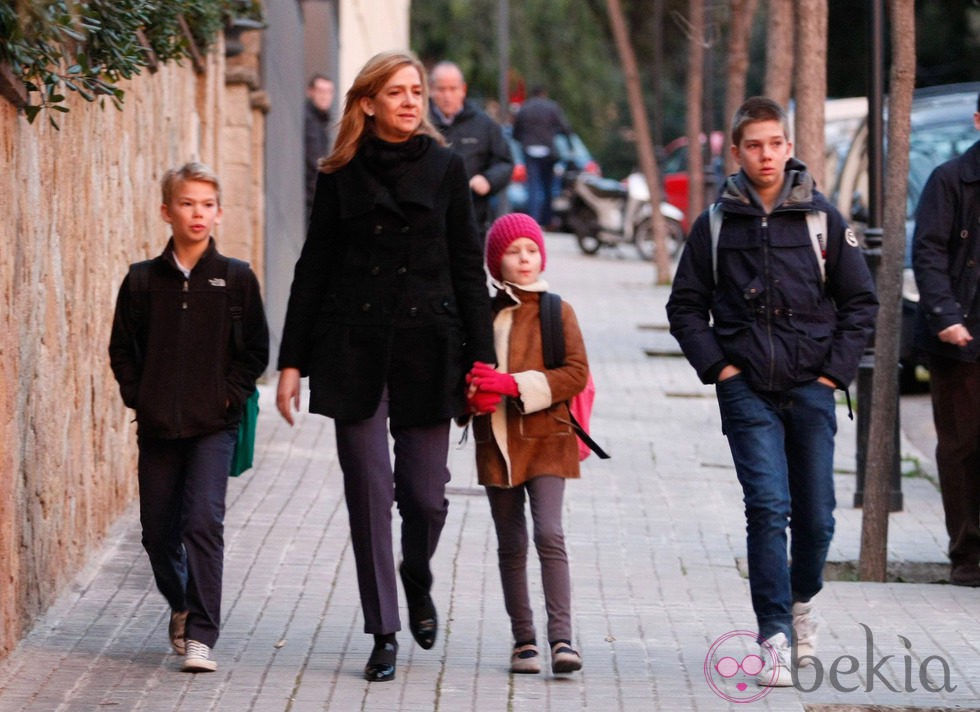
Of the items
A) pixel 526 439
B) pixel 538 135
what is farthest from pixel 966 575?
pixel 538 135

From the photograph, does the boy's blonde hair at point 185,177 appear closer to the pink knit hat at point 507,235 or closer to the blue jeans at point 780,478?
the pink knit hat at point 507,235

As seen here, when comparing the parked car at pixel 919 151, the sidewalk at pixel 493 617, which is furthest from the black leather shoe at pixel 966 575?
the parked car at pixel 919 151

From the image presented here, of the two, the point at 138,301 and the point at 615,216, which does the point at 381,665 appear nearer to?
the point at 138,301

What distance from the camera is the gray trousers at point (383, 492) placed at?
5984mm

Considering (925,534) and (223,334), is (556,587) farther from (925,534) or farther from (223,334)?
(925,534)

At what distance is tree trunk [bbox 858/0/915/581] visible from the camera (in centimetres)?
800

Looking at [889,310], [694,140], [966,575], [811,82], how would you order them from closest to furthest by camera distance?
1. [966,575]
2. [889,310]
3. [811,82]
4. [694,140]

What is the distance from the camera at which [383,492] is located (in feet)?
19.8

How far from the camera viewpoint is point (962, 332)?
7.82 metres

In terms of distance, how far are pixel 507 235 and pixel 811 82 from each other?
4698mm

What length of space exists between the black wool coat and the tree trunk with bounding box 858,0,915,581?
8.62 feet

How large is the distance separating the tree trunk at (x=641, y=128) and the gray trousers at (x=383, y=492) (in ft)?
52.3

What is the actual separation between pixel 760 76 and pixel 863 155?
33.7 meters

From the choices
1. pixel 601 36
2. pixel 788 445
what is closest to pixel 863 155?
pixel 788 445
